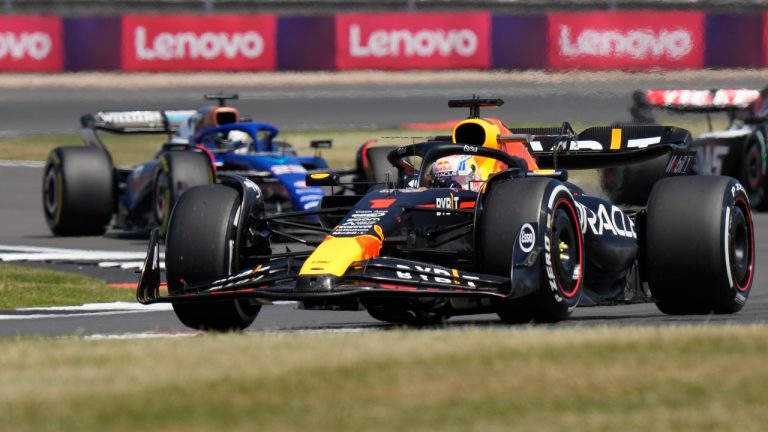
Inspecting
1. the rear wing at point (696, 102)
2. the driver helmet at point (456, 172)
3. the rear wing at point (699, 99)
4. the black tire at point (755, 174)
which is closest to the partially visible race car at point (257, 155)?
the rear wing at point (696, 102)

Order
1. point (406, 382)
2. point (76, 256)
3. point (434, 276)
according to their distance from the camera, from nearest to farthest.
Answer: point (406, 382)
point (434, 276)
point (76, 256)

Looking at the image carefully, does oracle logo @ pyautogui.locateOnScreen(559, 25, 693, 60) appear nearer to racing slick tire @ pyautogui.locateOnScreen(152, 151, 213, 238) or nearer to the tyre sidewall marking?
racing slick tire @ pyautogui.locateOnScreen(152, 151, 213, 238)

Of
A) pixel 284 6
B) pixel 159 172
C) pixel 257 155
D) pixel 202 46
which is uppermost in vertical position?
pixel 284 6

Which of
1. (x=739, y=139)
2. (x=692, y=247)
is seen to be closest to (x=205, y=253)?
(x=692, y=247)

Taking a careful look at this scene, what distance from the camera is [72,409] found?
6.99 meters

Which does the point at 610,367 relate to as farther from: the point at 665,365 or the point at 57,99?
the point at 57,99

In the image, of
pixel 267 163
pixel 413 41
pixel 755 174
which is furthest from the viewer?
pixel 413 41

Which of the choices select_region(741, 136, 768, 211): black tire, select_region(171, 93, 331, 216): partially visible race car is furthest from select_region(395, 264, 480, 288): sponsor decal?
select_region(741, 136, 768, 211): black tire

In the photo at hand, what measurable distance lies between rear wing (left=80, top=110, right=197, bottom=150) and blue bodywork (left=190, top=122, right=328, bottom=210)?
109 centimetres

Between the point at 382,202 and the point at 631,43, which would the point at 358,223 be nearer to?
the point at 382,202

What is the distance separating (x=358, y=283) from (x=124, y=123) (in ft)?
43.5

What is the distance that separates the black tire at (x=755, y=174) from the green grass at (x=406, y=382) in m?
12.8

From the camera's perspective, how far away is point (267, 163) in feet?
67.3

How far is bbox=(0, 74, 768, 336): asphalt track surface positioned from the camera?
1159cm
